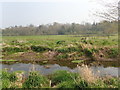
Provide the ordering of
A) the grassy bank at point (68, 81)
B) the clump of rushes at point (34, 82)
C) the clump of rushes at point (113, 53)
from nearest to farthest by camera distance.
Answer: the grassy bank at point (68, 81) < the clump of rushes at point (34, 82) < the clump of rushes at point (113, 53)

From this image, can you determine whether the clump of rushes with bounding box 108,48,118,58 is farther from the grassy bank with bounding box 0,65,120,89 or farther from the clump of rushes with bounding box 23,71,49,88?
the clump of rushes with bounding box 23,71,49,88

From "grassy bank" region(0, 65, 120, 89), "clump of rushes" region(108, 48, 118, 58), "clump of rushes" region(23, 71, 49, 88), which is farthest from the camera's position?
"clump of rushes" region(108, 48, 118, 58)

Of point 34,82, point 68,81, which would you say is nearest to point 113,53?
point 68,81

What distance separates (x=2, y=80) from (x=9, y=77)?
48cm

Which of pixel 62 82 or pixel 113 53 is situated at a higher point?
pixel 113 53

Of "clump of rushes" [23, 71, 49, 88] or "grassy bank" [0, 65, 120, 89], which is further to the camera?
"clump of rushes" [23, 71, 49, 88]

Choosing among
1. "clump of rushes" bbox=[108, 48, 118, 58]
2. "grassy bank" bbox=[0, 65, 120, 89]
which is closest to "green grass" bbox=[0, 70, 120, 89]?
"grassy bank" bbox=[0, 65, 120, 89]

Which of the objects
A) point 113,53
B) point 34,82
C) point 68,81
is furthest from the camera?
point 113,53

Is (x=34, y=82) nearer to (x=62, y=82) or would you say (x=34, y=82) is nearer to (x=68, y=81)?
(x=62, y=82)

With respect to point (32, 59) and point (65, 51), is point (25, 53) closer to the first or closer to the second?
point (32, 59)

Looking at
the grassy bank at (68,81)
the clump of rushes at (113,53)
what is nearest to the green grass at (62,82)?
the grassy bank at (68,81)

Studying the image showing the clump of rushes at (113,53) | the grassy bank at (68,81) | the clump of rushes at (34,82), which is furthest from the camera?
the clump of rushes at (113,53)

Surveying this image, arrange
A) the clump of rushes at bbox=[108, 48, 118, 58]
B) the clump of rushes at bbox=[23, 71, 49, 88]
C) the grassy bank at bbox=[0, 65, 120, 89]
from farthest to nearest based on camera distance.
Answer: the clump of rushes at bbox=[108, 48, 118, 58] < the clump of rushes at bbox=[23, 71, 49, 88] < the grassy bank at bbox=[0, 65, 120, 89]

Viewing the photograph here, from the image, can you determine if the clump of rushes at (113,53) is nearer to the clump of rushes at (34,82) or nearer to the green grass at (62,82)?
the green grass at (62,82)
